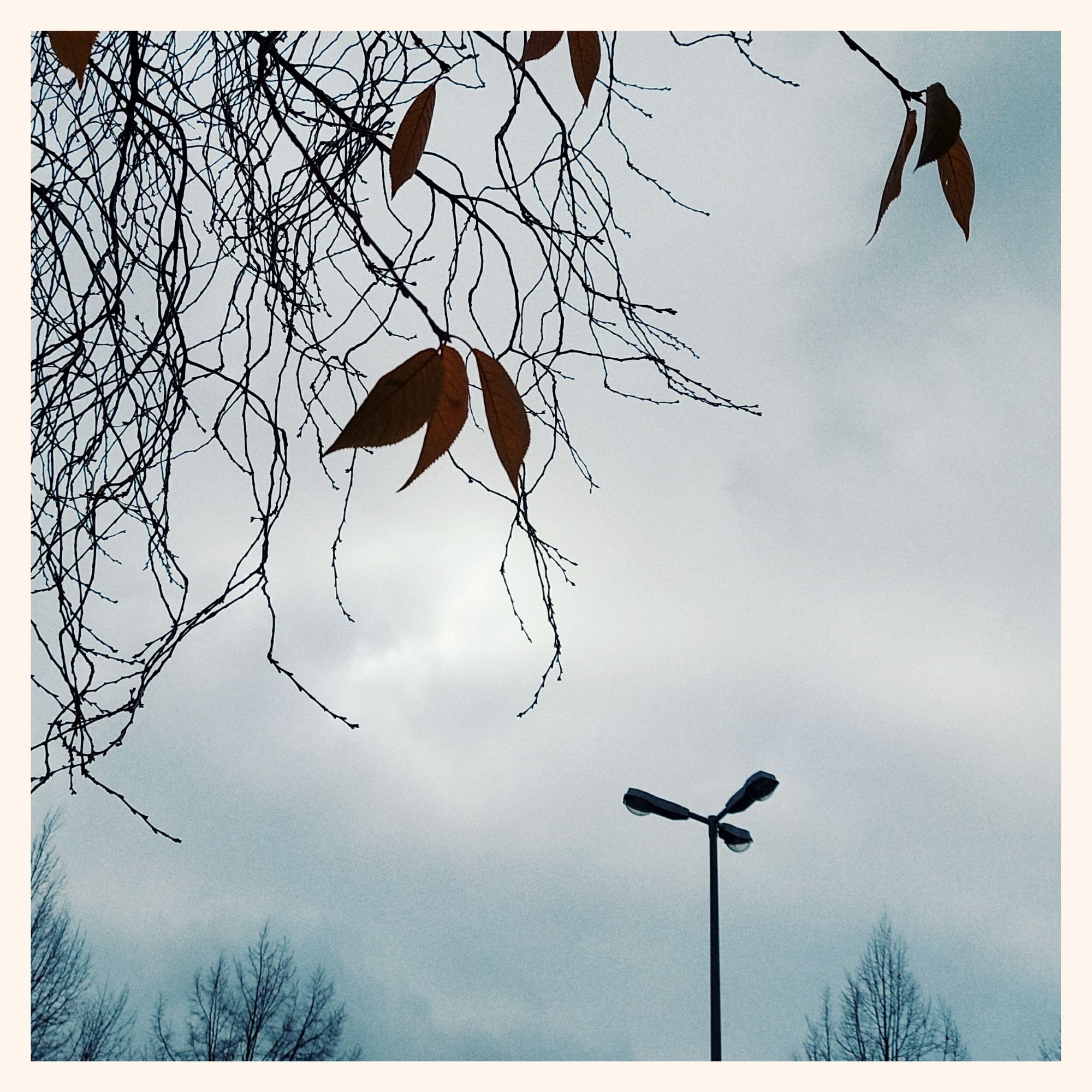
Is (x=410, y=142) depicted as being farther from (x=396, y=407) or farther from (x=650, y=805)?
(x=650, y=805)

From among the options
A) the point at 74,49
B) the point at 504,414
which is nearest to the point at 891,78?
the point at 504,414

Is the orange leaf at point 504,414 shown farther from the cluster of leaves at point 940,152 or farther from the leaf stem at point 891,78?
the leaf stem at point 891,78

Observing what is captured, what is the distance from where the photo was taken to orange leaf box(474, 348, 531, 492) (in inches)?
15.8

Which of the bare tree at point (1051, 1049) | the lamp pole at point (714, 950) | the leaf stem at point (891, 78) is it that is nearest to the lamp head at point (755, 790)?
the lamp pole at point (714, 950)

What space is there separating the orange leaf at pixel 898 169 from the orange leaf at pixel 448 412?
0.72 feet

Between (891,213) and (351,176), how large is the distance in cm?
60

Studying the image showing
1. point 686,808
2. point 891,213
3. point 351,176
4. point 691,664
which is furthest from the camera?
point 686,808
